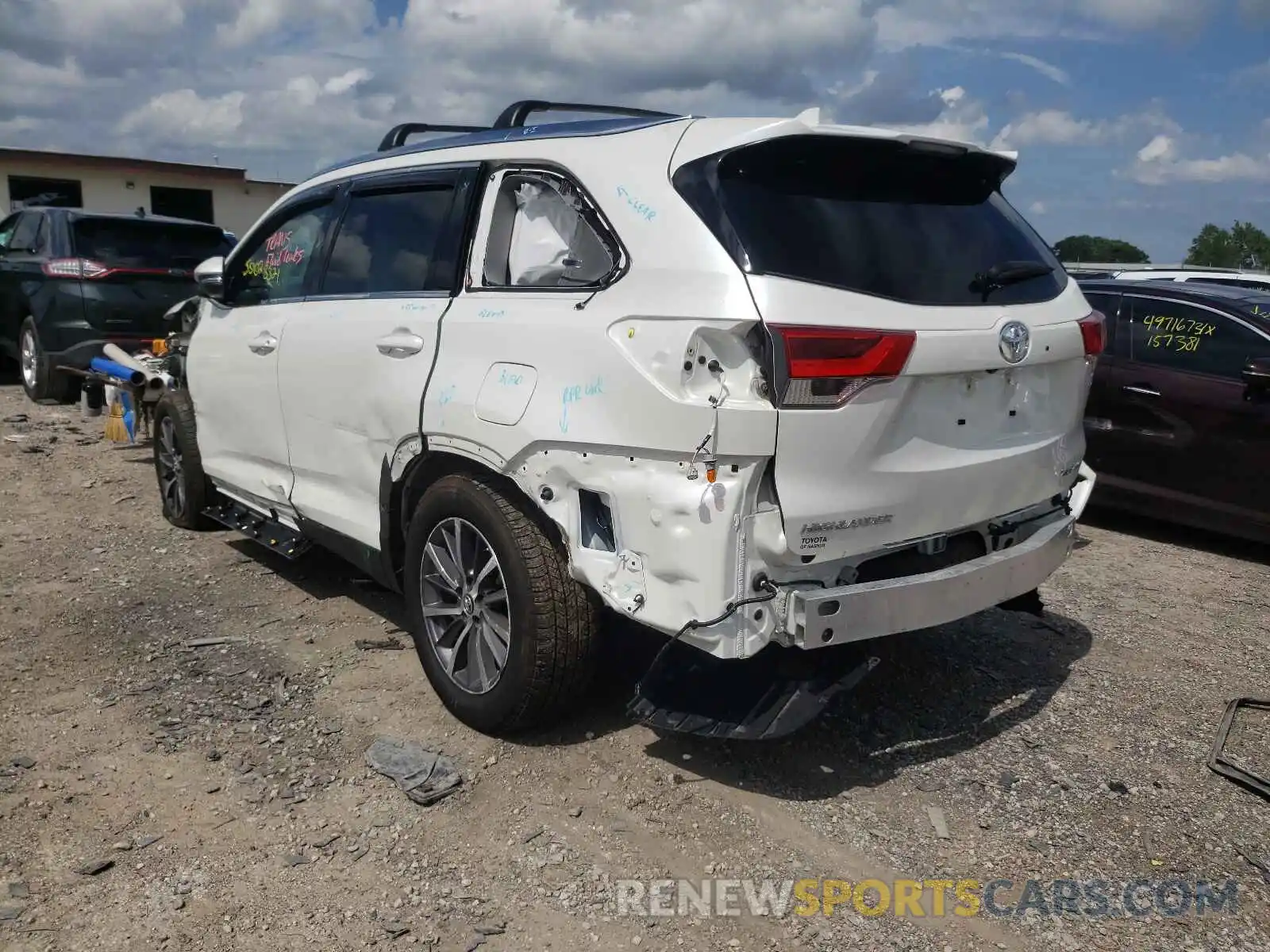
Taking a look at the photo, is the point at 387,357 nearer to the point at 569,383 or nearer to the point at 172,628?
the point at 569,383

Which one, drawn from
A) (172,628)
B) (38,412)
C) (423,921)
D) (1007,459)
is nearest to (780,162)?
(1007,459)

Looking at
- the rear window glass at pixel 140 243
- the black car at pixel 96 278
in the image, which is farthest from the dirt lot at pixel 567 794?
the rear window glass at pixel 140 243

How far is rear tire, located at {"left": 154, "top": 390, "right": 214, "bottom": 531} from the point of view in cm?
607

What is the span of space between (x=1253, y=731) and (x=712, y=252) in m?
2.81

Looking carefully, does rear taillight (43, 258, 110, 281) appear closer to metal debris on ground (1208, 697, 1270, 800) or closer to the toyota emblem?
the toyota emblem

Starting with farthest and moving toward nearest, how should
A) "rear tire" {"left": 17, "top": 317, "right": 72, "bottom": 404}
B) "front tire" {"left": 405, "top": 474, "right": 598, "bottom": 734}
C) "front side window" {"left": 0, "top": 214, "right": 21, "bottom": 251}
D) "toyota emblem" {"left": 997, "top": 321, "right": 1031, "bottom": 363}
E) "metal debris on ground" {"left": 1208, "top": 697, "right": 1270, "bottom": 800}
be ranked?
"front side window" {"left": 0, "top": 214, "right": 21, "bottom": 251} < "rear tire" {"left": 17, "top": 317, "right": 72, "bottom": 404} < "metal debris on ground" {"left": 1208, "top": 697, "right": 1270, "bottom": 800} < "front tire" {"left": 405, "top": 474, "right": 598, "bottom": 734} < "toyota emblem" {"left": 997, "top": 321, "right": 1031, "bottom": 363}

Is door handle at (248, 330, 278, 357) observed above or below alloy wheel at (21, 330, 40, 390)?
above

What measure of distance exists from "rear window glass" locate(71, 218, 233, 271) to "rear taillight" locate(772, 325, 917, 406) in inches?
345

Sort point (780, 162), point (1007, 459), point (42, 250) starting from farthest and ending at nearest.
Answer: point (42, 250), point (1007, 459), point (780, 162)

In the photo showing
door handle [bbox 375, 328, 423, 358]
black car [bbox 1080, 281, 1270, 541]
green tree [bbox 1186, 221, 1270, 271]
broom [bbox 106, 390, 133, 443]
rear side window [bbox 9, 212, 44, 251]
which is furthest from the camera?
green tree [bbox 1186, 221, 1270, 271]

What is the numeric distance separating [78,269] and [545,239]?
8032 millimetres

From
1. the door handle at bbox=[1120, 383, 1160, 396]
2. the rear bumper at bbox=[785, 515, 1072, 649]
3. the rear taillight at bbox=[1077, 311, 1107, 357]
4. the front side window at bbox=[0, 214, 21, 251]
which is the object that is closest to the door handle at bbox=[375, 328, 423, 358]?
the rear bumper at bbox=[785, 515, 1072, 649]

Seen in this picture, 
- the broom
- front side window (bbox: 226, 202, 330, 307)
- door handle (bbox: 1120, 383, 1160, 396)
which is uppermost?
front side window (bbox: 226, 202, 330, 307)

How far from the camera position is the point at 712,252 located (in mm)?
3012
